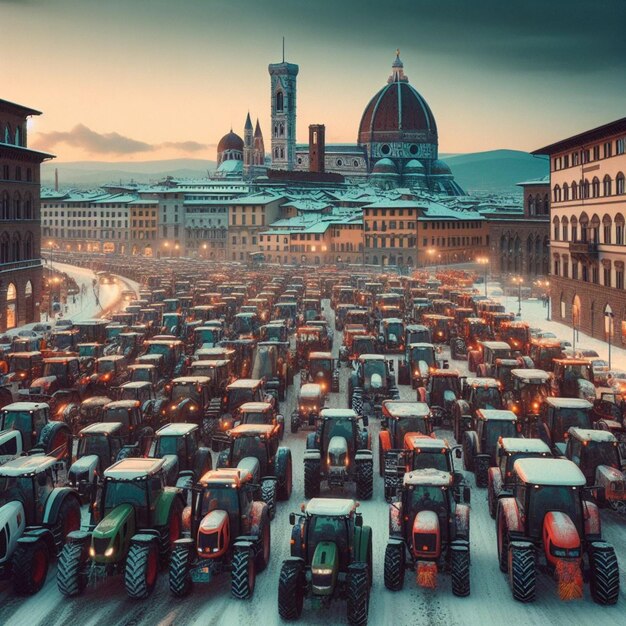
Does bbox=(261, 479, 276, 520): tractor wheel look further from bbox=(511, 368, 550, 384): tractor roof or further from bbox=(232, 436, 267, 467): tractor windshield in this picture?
bbox=(511, 368, 550, 384): tractor roof

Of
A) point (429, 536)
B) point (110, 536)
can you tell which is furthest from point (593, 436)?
point (110, 536)

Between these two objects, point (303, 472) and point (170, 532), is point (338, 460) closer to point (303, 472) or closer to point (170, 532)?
point (303, 472)

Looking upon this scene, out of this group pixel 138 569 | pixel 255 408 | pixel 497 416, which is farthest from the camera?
pixel 255 408

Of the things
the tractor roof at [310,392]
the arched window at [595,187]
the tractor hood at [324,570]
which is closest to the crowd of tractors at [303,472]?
the tractor hood at [324,570]

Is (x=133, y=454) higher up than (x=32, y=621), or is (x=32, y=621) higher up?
(x=133, y=454)

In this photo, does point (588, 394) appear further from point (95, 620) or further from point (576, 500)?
point (95, 620)

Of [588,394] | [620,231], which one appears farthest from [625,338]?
[588,394]

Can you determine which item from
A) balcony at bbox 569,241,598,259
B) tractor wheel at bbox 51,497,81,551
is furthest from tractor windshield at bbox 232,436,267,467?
balcony at bbox 569,241,598,259
